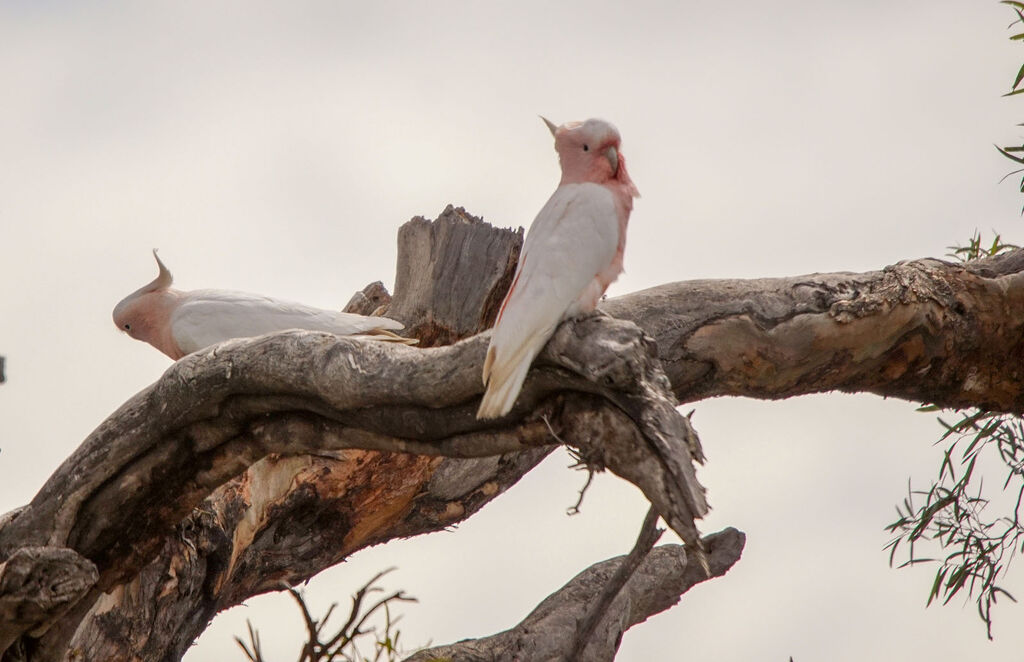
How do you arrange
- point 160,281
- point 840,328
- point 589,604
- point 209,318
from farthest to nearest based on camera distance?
point 160,281 → point 209,318 → point 589,604 → point 840,328

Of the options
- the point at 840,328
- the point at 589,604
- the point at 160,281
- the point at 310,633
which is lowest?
the point at 310,633

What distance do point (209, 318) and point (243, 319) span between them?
0.43 feet

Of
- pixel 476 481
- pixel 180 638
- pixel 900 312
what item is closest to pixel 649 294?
pixel 900 312

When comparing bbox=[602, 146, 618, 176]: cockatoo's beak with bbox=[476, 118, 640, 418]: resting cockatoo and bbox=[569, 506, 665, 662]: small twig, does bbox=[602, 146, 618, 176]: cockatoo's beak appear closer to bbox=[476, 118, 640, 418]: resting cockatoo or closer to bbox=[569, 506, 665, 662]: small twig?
bbox=[476, 118, 640, 418]: resting cockatoo

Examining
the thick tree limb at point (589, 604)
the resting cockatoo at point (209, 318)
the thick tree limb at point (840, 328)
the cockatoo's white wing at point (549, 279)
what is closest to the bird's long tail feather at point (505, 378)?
the cockatoo's white wing at point (549, 279)

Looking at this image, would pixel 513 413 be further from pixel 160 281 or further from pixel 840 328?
pixel 160 281

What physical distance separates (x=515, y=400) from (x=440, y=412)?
7.3 inches

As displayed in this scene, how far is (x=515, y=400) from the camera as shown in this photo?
1646 mm

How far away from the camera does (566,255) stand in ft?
5.87

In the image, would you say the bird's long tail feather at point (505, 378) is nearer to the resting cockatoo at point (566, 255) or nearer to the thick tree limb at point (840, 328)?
the resting cockatoo at point (566, 255)

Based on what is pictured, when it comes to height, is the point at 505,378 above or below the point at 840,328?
below

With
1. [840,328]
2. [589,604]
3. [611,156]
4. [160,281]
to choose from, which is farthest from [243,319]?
[840,328]

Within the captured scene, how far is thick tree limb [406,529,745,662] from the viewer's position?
2631 millimetres

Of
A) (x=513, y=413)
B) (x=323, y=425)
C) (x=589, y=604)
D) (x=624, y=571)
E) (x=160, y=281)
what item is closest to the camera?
(x=513, y=413)
